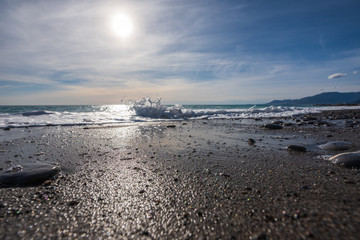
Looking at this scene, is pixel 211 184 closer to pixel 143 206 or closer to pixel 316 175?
pixel 143 206

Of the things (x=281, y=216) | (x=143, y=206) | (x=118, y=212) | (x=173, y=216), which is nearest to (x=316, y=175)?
(x=281, y=216)

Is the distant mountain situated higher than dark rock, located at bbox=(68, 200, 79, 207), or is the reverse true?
the distant mountain

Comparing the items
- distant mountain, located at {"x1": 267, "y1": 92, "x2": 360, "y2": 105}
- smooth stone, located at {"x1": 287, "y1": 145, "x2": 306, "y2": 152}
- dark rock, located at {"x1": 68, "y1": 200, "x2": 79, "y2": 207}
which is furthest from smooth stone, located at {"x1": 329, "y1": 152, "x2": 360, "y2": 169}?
distant mountain, located at {"x1": 267, "y1": 92, "x2": 360, "y2": 105}

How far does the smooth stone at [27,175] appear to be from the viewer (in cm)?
239

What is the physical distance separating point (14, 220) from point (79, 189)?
69 cm

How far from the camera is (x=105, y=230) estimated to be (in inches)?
60.5

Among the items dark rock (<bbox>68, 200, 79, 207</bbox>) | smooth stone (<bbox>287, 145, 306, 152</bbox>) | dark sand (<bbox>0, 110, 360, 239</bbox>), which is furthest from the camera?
smooth stone (<bbox>287, 145, 306, 152</bbox>)

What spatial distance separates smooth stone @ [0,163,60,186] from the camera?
2.39 m

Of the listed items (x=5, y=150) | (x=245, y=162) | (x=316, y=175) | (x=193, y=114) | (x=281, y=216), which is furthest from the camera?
(x=193, y=114)

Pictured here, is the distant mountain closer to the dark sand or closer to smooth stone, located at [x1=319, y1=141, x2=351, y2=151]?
smooth stone, located at [x1=319, y1=141, x2=351, y2=151]

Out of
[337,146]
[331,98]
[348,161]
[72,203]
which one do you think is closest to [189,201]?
[72,203]

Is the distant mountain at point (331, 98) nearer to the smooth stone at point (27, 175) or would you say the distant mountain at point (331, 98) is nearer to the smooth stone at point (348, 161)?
the smooth stone at point (348, 161)

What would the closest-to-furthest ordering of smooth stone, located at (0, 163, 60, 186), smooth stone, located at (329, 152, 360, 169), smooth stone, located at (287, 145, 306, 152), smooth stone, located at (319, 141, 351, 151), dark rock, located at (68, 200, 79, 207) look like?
1. dark rock, located at (68, 200, 79, 207)
2. smooth stone, located at (0, 163, 60, 186)
3. smooth stone, located at (329, 152, 360, 169)
4. smooth stone, located at (287, 145, 306, 152)
5. smooth stone, located at (319, 141, 351, 151)

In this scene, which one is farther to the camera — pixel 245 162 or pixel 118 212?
pixel 245 162
